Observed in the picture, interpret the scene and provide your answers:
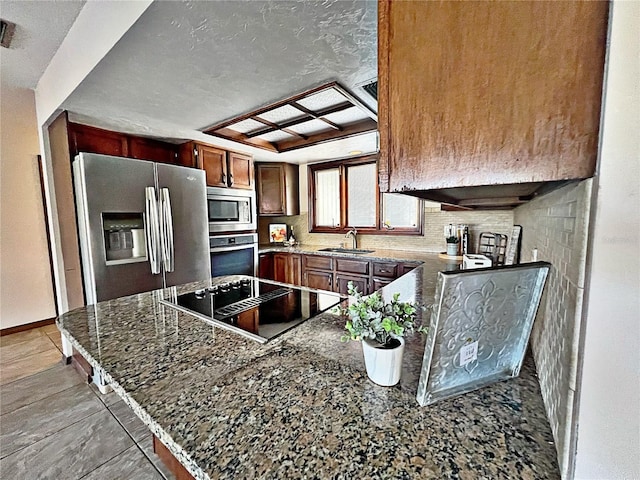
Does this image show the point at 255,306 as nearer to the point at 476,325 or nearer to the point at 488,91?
the point at 476,325

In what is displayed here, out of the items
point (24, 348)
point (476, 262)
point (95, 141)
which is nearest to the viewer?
point (476, 262)

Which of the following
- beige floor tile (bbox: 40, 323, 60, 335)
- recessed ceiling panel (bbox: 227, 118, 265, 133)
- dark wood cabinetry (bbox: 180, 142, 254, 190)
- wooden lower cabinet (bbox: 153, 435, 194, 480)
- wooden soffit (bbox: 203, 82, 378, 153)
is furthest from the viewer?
beige floor tile (bbox: 40, 323, 60, 335)

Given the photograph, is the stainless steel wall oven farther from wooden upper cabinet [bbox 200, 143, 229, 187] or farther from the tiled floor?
the tiled floor

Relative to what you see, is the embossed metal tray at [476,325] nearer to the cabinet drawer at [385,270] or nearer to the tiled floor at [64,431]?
the tiled floor at [64,431]

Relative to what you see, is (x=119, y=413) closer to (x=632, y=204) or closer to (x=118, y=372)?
(x=118, y=372)

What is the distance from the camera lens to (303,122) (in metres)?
2.55

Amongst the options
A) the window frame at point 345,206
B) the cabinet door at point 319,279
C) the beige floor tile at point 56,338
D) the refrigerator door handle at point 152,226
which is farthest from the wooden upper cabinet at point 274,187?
the beige floor tile at point 56,338

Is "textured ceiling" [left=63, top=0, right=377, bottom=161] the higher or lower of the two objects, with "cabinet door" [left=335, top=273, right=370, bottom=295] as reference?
higher

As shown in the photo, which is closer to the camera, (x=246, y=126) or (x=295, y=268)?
(x=246, y=126)

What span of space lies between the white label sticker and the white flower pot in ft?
0.43

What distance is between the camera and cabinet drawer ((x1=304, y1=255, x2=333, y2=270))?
343cm

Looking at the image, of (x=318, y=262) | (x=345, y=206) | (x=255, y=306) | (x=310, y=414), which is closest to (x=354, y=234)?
(x=345, y=206)

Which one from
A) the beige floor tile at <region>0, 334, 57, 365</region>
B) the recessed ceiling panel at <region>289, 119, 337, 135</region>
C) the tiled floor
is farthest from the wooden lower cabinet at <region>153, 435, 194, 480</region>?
the beige floor tile at <region>0, 334, 57, 365</region>

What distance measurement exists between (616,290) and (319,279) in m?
3.23
